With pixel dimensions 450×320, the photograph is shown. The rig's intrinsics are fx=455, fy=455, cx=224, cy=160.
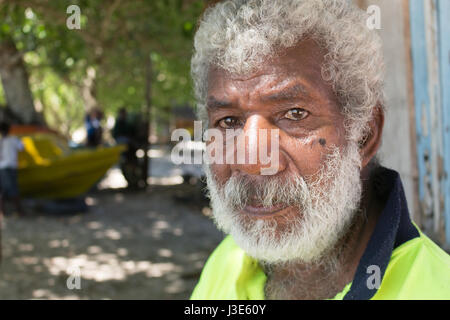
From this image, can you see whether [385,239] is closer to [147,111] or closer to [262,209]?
[262,209]

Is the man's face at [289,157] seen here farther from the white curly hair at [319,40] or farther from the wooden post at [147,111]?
the wooden post at [147,111]

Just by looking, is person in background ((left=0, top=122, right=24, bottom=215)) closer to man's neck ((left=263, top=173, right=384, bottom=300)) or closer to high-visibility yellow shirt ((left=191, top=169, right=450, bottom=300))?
man's neck ((left=263, top=173, right=384, bottom=300))

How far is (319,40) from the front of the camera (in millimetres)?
1388

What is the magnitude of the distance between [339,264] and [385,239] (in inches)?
11.2

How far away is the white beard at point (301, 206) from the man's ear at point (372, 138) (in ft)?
0.16

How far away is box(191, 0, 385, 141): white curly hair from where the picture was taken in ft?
4.50

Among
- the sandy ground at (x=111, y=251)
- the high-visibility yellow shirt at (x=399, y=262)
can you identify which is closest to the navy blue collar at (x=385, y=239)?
the high-visibility yellow shirt at (x=399, y=262)

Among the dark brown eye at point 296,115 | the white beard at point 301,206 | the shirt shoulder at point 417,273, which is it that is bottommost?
the shirt shoulder at point 417,273

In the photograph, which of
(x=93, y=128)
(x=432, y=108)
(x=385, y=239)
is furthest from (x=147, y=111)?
(x=385, y=239)

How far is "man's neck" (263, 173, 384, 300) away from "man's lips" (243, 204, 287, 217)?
310 mm

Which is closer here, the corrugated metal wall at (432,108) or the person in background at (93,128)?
the corrugated metal wall at (432,108)

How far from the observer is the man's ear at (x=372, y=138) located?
1.51 metres
